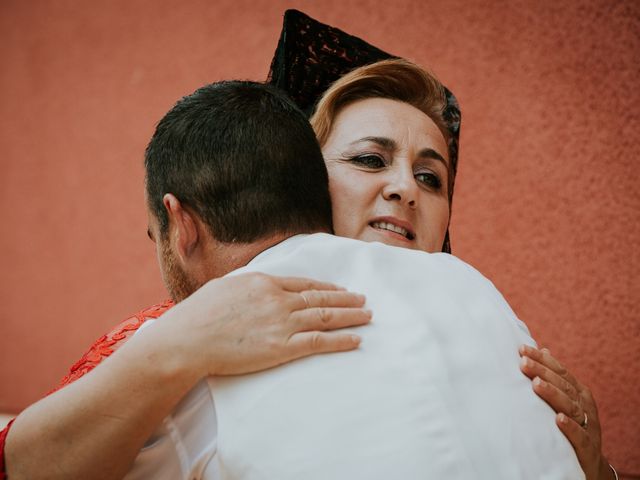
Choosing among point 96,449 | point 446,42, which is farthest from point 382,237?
point 446,42

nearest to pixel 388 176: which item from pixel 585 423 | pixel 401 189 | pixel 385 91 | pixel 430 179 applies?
pixel 401 189

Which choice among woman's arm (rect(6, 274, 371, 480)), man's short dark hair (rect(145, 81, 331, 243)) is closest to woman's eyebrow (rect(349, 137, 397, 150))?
man's short dark hair (rect(145, 81, 331, 243))

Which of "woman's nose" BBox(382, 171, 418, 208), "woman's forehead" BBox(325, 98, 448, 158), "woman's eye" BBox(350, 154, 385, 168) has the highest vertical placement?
"woman's forehead" BBox(325, 98, 448, 158)

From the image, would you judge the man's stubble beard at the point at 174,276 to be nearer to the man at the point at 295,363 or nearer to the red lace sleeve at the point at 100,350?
the man at the point at 295,363

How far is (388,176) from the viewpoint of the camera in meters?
1.44

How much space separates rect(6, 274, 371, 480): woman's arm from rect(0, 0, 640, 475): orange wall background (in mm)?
2009

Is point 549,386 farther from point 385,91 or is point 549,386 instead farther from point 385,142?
point 385,91

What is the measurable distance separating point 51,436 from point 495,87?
8.02 feet

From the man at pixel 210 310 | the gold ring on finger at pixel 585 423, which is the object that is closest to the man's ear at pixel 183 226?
the man at pixel 210 310

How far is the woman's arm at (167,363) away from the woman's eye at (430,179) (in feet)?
2.66

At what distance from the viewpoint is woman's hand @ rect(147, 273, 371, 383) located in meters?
0.72

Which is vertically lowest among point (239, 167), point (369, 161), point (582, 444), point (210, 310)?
point (582, 444)

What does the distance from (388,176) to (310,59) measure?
507 millimetres

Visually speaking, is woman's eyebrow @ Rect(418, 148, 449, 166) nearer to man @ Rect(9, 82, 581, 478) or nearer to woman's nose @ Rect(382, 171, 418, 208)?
woman's nose @ Rect(382, 171, 418, 208)
